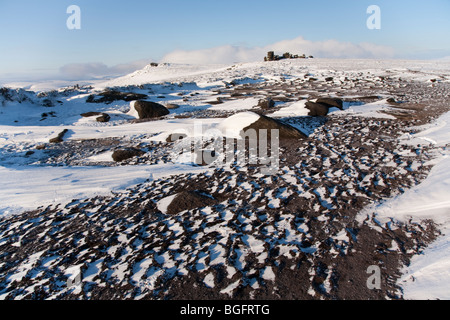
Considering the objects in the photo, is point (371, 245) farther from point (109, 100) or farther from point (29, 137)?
point (109, 100)

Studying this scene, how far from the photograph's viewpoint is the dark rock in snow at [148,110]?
1246cm

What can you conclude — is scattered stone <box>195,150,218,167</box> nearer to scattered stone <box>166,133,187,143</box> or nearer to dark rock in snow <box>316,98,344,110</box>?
scattered stone <box>166,133,187,143</box>

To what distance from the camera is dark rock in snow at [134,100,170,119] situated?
40.9 ft

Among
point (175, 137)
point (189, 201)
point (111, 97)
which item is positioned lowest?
point (189, 201)

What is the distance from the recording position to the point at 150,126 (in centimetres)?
1010

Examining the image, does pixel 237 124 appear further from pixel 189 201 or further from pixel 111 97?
pixel 111 97

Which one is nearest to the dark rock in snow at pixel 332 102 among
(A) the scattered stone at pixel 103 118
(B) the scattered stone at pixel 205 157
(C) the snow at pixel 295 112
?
(C) the snow at pixel 295 112

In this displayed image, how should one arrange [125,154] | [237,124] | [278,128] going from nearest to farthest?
[125,154] < [278,128] < [237,124]

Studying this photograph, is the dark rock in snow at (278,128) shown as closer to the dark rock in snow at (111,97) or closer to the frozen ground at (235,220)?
the frozen ground at (235,220)

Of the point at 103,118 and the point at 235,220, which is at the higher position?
the point at 103,118

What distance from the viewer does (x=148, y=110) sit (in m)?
12.6

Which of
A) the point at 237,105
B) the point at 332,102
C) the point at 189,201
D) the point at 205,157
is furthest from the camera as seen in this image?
the point at 237,105

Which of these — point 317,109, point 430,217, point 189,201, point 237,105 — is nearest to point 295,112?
point 317,109

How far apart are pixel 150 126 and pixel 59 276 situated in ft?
24.8
